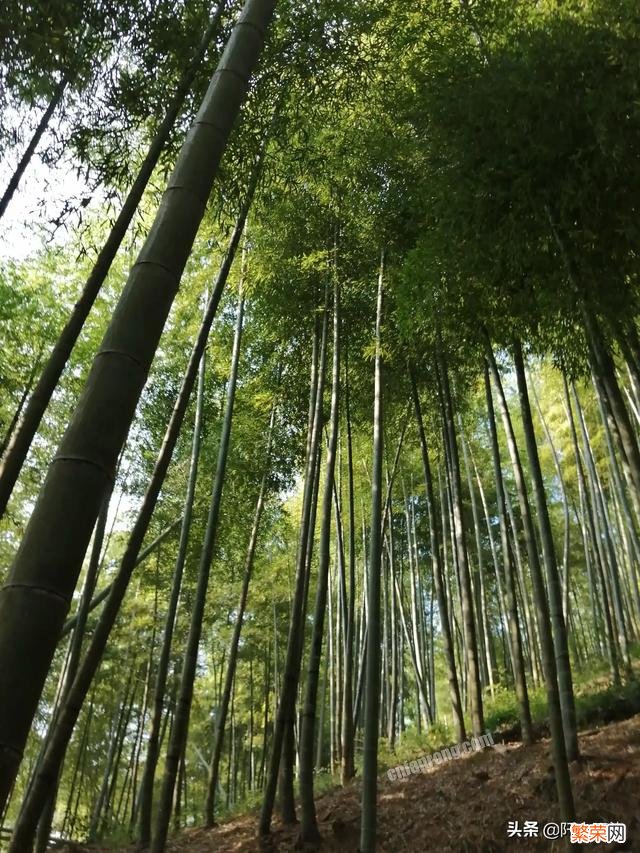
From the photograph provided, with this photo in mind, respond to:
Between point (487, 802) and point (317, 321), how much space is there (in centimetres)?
415

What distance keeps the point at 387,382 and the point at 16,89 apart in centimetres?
445

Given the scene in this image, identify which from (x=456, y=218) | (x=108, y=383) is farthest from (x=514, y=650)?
(x=108, y=383)

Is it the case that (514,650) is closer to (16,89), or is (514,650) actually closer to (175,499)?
(175,499)

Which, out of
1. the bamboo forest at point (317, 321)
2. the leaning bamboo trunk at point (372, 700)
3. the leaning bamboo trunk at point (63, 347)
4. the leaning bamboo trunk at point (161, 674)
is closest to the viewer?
the bamboo forest at point (317, 321)

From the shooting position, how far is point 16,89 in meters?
2.84

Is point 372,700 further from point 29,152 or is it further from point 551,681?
point 29,152

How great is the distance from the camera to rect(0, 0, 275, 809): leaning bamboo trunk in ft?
2.46

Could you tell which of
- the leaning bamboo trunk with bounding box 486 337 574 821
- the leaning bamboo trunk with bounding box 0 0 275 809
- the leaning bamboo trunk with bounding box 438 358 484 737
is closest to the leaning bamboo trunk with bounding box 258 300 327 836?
the leaning bamboo trunk with bounding box 438 358 484 737

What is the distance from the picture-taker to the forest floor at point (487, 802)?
352 centimetres

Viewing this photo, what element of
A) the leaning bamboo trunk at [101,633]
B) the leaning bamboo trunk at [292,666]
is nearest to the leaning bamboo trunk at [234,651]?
the leaning bamboo trunk at [292,666]

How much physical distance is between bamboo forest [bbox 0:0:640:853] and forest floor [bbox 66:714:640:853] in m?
0.03

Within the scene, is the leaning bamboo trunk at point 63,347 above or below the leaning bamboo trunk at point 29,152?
below

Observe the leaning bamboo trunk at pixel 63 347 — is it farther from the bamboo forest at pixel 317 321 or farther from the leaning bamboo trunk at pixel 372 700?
the leaning bamboo trunk at pixel 372 700

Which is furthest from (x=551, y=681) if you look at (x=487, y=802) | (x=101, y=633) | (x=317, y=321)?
(x=317, y=321)
